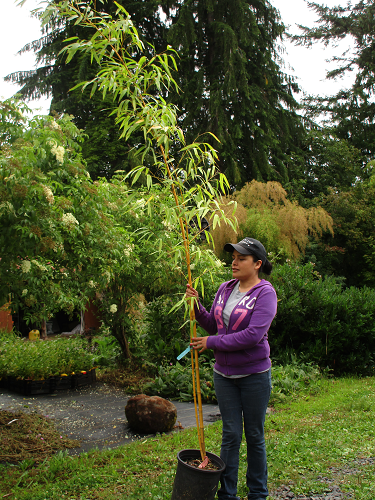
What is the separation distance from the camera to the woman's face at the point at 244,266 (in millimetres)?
2773

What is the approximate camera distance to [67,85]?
56.0 ft

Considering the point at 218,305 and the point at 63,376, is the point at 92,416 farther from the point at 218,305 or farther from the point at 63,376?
the point at 218,305

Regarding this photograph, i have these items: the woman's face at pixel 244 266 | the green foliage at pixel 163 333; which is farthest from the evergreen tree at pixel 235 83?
the woman's face at pixel 244 266

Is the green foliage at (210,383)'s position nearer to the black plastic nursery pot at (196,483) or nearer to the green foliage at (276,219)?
the black plastic nursery pot at (196,483)

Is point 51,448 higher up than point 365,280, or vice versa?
point 365,280

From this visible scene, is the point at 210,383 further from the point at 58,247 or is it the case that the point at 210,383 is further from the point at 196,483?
the point at 196,483

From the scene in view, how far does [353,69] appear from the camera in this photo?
22438 mm

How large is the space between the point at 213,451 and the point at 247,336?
1.83m

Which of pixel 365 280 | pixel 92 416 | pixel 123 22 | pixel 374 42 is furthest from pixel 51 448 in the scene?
pixel 374 42

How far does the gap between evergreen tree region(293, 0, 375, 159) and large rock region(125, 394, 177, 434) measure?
61.3ft

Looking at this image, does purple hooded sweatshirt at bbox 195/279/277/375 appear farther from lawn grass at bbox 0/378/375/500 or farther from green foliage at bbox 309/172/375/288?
green foliage at bbox 309/172/375/288

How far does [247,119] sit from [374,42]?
9.76 m

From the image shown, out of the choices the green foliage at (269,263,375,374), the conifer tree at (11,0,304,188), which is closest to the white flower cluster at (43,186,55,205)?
the green foliage at (269,263,375,374)

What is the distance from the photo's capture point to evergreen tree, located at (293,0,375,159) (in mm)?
20797
